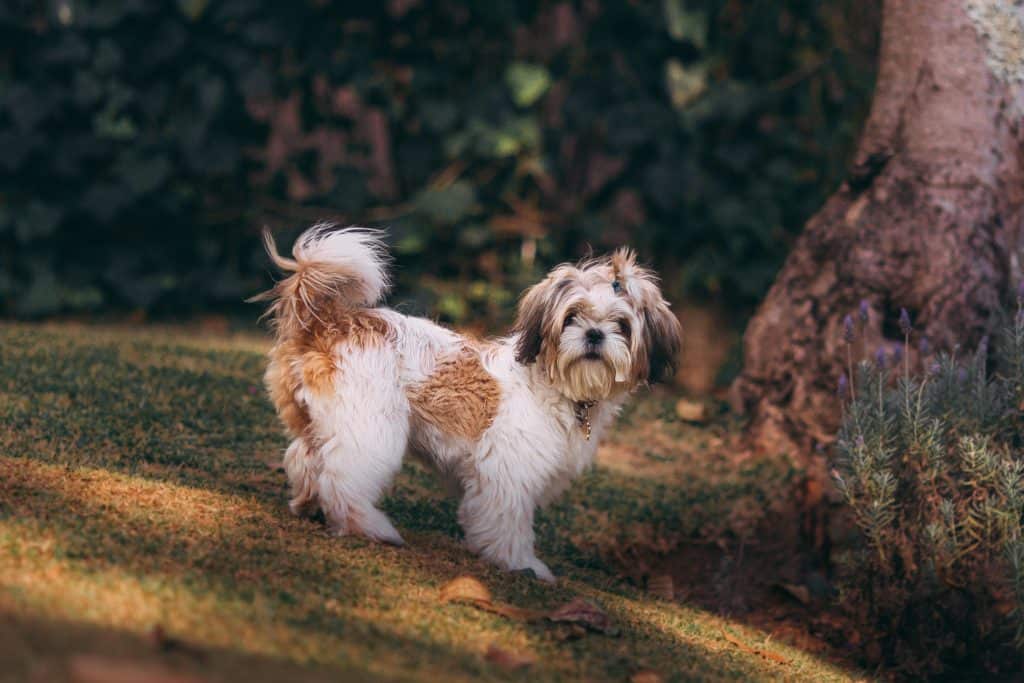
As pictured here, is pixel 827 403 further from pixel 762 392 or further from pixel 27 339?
pixel 27 339

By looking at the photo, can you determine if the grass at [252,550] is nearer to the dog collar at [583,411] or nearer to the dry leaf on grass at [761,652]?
A: the dry leaf on grass at [761,652]

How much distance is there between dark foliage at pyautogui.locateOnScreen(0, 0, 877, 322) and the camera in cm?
852

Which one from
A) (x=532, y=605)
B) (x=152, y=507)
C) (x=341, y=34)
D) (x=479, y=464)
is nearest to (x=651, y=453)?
(x=479, y=464)

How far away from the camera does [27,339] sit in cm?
695

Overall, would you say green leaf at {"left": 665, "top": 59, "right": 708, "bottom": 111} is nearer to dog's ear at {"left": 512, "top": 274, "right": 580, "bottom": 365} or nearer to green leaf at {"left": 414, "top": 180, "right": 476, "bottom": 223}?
green leaf at {"left": 414, "top": 180, "right": 476, "bottom": 223}

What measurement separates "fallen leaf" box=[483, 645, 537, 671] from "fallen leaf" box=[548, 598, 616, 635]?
410mm

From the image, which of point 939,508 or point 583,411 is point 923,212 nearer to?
point 939,508

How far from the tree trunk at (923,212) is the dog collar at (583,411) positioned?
195 cm

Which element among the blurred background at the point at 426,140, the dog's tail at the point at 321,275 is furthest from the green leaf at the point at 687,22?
the dog's tail at the point at 321,275

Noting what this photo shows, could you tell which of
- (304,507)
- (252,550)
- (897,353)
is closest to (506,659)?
(252,550)

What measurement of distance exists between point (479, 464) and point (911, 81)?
3513 mm

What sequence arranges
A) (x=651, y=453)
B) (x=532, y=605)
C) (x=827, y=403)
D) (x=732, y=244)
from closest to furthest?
(x=532, y=605) → (x=827, y=403) → (x=651, y=453) → (x=732, y=244)

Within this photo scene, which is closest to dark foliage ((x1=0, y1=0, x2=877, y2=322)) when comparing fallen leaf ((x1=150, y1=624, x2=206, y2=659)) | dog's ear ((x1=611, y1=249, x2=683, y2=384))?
dog's ear ((x1=611, y1=249, x2=683, y2=384))

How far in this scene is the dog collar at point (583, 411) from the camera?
4883 millimetres
